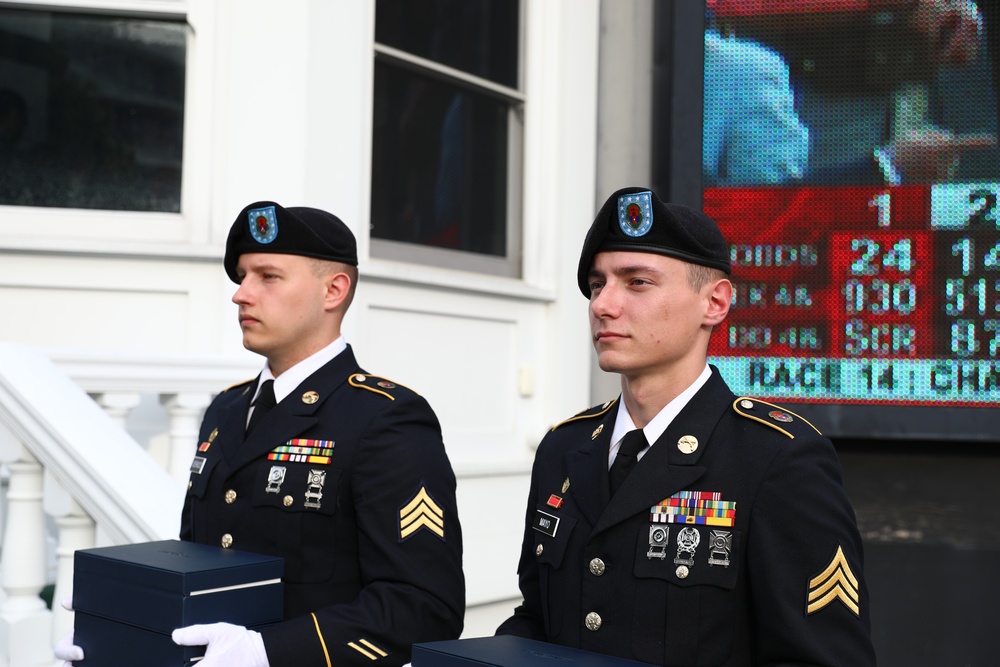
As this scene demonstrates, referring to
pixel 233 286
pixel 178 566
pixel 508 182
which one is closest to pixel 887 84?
pixel 508 182

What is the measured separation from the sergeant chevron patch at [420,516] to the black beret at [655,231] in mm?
596

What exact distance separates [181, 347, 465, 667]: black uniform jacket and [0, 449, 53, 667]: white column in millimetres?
708

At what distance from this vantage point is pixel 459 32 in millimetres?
4891

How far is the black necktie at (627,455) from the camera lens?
178 cm

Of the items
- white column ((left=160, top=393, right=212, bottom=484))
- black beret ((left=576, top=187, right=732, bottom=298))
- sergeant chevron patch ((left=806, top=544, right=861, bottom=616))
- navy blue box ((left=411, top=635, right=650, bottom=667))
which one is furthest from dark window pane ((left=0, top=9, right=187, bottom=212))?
sergeant chevron patch ((left=806, top=544, right=861, bottom=616))

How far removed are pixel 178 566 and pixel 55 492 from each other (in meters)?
1.06

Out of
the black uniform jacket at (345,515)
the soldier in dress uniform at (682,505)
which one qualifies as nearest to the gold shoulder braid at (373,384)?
the black uniform jacket at (345,515)

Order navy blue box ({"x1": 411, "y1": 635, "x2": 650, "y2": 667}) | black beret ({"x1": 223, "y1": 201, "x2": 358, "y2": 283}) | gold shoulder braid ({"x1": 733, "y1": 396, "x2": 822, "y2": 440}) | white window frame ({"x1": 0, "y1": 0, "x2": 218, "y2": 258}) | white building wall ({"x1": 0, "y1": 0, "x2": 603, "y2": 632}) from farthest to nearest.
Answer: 1. white window frame ({"x1": 0, "y1": 0, "x2": 218, "y2": 258})
2. white building wall ({"x1": 0, "y1": 0, "x2": 603, "y2": 632})
3. black beret ({"x1": 223, "y1": 201, "x2": 358, "y2": 283})
4. gold shoulder braid ({"x1": 733, "y1": 396, "x2": 822, "y2": 440})
5. navy blue box ({"x1": 411, "y1": 635, "x2": 650, "y2": 667})

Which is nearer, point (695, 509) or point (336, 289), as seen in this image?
point (695, 509)

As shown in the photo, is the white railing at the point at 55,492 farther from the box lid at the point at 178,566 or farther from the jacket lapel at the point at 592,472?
the jacket lapel at the point at 592,472

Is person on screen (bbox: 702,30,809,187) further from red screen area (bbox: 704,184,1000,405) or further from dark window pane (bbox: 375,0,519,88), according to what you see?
dark window pane (bbox: 375,0,519,88)

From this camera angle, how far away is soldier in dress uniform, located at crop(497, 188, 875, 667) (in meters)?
1.59

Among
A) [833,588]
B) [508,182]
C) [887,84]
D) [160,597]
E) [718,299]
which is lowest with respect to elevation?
[160,597]

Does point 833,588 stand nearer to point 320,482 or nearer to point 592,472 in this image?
point 592,472
